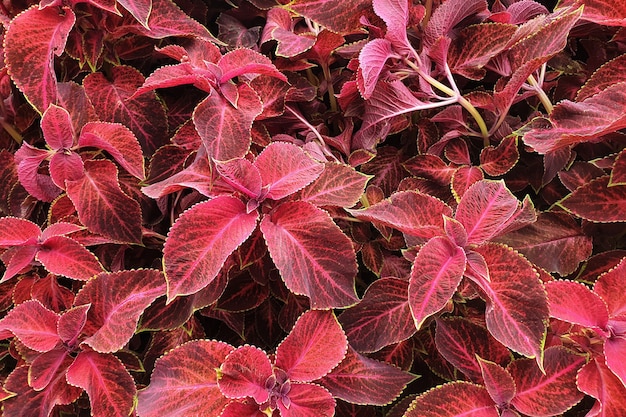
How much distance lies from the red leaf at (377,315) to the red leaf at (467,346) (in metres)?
0.05

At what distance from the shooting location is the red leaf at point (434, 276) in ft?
1.98

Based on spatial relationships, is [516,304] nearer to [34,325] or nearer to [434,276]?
[434,276]

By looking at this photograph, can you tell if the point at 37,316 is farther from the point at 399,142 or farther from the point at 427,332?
the point at 399,142

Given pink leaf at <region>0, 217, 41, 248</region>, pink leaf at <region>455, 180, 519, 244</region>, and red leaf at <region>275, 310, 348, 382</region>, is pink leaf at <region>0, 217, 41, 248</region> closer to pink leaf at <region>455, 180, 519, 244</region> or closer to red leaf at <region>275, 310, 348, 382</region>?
red leaf at <region>275, 310, 348, 382</region>

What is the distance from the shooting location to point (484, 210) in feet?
2.15

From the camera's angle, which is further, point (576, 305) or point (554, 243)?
→ point (554, 243)

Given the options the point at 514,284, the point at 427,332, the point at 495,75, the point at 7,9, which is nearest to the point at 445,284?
the point at 514,284

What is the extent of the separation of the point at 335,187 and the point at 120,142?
11.0 inches

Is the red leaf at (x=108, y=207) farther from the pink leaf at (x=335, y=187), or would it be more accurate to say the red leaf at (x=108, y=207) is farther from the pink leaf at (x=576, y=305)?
the pink leaf at (x=576, y=305)

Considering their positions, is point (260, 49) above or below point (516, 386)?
above

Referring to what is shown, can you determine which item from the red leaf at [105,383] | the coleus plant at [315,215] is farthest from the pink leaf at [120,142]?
the red leaf at [105,383]

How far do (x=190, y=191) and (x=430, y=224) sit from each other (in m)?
0.34

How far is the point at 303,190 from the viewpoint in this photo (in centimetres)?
72

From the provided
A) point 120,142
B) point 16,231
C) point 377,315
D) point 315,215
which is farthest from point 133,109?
point 377,315
